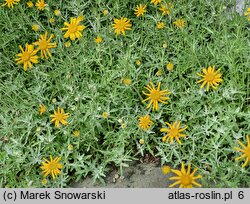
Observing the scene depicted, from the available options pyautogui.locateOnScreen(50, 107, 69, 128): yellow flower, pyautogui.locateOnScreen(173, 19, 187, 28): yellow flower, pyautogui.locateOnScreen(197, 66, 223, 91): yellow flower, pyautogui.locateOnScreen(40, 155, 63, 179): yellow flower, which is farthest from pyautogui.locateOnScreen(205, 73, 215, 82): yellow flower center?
pyautogui.locateOnScreen(40, 155, 63, 179): yellow flower

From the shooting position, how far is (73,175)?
2504 millimetres

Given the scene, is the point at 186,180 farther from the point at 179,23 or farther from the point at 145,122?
the point at 179,23

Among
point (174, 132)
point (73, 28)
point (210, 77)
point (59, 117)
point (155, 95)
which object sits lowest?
point (174, 132)

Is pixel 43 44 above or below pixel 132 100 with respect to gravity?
above

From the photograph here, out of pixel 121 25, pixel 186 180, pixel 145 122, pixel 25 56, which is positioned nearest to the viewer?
pixel 186 180

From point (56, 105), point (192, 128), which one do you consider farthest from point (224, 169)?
point (56, 105)

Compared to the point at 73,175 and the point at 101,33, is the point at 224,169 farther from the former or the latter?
the point at 101,33

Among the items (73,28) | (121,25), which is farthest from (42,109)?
(121,25)

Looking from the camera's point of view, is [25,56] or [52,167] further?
[25,56]

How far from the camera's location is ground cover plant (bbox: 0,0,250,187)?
2.36 meters

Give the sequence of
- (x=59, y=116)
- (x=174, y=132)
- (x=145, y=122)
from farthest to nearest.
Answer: (x=59, y=116) < (x=145, y=122) < (x=174, y=132)

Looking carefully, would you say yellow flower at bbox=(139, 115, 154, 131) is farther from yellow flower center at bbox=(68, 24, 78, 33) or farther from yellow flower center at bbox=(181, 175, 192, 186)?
yellow flower center at bbox=(68, 24, 78, 33)

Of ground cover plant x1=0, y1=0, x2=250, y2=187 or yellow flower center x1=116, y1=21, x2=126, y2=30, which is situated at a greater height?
yellow flower center x1=116, y1=21, x2=126, y2=30

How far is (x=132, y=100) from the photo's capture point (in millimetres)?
2619
